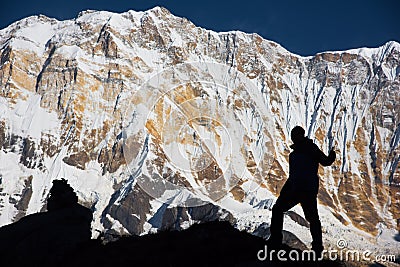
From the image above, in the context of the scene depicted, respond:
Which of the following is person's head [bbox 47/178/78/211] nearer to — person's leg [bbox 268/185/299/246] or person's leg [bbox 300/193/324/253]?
person's leg [bbox 268/185/299/246]

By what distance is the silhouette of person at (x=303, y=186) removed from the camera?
12961 mm

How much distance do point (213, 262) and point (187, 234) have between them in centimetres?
251

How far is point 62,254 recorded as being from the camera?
1560 cm

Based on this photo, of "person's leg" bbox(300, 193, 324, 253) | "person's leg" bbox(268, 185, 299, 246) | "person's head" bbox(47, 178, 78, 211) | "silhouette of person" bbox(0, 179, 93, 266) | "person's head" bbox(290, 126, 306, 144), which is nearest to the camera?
"person's leg" bbox(300, 193, 324, 253)

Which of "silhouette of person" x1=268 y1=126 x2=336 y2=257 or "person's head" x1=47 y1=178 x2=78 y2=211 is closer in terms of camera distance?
"silhouette of person" x1=268 y1=126 x2=336 y2=257

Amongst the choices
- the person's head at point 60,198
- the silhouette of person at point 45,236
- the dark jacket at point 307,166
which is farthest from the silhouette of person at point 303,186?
the person's head at point 60,198

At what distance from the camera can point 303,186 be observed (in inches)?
510

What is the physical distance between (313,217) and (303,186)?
3.00 feet

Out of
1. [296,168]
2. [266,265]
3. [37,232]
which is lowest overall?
[266,265]

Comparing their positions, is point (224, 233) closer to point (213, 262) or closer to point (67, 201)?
point (213, 262)

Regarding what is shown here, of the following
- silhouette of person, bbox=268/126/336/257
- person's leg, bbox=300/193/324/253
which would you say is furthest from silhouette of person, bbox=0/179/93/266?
person's leg, bbox=300/193/324/253

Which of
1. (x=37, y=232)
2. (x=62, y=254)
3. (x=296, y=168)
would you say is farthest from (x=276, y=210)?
(x=37, y=232)

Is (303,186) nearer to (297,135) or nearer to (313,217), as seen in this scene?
(313,217)

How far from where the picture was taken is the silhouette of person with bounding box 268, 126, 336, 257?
1296 centimetres
